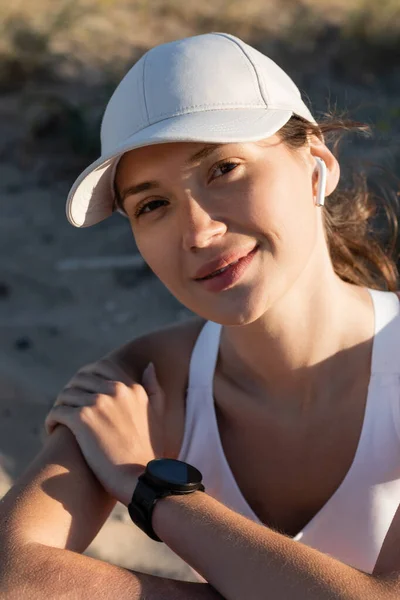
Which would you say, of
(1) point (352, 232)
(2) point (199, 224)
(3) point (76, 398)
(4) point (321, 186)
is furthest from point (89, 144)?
(2) point (199, 224)

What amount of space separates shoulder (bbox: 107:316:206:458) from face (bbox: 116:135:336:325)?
0.45m

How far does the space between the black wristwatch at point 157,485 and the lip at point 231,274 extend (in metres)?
0.44

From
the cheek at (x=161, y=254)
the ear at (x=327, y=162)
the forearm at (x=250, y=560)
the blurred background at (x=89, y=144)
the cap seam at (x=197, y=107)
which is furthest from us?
the blurred background at (x=89, y=144)

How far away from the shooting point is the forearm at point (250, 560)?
1.62m

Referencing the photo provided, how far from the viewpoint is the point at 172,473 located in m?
1.95

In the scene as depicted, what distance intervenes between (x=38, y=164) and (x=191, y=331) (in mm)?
5046

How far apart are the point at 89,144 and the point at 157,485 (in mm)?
5356

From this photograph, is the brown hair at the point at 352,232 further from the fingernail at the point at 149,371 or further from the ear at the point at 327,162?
the fingernail at the point at 149,371

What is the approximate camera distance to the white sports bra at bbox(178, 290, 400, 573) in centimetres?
213

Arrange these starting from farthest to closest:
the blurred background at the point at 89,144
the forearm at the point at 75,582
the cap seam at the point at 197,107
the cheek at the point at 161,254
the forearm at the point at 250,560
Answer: the blurred background at the point at 89,144 < the cheek at the point at 161,254 < the cap seam at the point at 197,107 < the forearm at the point at 75,582 < the forearm at the point at 250,560

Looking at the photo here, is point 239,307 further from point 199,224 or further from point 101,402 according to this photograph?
point 101,402

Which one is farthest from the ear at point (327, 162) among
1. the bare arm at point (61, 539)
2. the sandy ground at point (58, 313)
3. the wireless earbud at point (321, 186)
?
the sandy ground at point (58, 313)

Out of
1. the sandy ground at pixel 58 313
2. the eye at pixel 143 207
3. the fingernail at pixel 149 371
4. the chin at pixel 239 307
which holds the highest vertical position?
the eye at pixel 143 207

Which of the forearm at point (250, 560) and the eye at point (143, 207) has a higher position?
the eye at point (143, 207)
